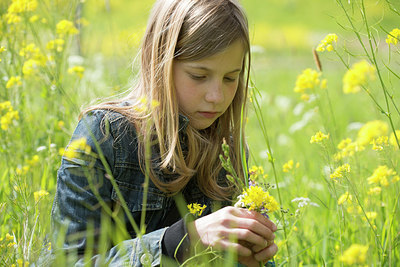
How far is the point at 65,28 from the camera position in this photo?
2.57 meters

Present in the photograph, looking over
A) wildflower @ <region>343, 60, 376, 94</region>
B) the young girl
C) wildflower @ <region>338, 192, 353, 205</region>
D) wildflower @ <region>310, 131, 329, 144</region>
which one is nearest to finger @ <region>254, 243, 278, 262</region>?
the young girl

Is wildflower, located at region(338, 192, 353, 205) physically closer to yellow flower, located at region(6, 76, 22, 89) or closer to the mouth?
the mouth

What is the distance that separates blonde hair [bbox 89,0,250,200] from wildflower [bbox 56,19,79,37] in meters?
0.62

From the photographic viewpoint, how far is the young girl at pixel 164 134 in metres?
1.72

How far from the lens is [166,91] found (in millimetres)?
1894

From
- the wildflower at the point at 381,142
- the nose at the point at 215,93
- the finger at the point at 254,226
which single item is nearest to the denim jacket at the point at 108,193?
the nose at the point at 215,93

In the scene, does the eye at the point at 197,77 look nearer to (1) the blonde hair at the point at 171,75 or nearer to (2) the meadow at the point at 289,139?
(1) the blonde hair at the point at 171,75

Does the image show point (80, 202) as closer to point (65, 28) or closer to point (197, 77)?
point (197, 77)

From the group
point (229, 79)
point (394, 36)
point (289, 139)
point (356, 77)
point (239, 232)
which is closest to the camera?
point (356, 77)

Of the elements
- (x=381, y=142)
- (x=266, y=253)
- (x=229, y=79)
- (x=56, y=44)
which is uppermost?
(x=56, y=44)

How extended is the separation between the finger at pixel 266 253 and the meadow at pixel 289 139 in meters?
0.06

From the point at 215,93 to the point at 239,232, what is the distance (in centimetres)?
58

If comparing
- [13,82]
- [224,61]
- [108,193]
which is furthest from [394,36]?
[13,82]

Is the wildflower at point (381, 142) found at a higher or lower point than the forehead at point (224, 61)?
Result: lower
